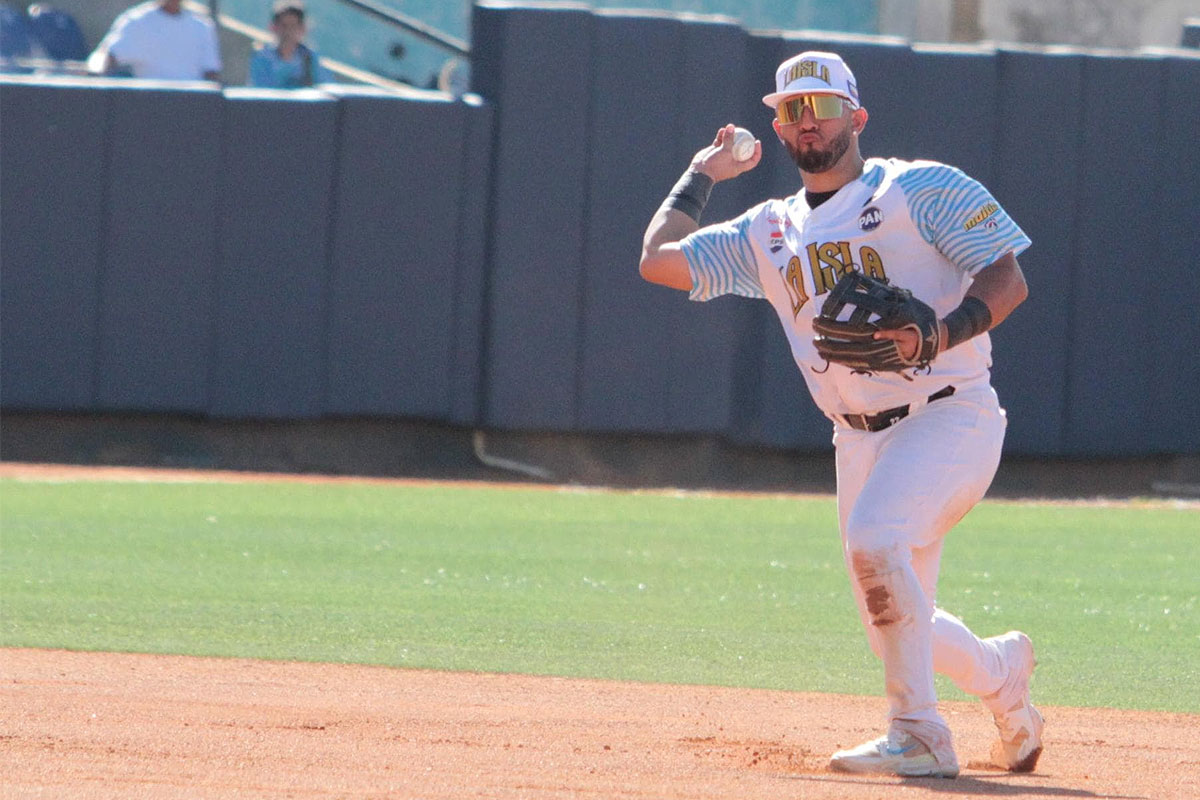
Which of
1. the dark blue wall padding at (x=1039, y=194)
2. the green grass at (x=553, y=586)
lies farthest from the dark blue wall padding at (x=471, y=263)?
the dark blue wall padding at (x=1039, y=194)

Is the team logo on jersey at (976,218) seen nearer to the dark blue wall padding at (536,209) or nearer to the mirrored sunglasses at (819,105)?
the mirrored sunglasses at (819,105)

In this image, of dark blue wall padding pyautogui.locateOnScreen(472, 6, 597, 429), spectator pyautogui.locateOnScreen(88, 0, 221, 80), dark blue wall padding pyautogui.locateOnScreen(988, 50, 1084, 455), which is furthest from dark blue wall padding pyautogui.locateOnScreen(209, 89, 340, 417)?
dark blue wall padding pyautogui.locateOnScreen(988, 50, 1084, 455)

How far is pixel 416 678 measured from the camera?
5.73m

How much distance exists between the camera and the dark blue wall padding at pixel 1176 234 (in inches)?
514

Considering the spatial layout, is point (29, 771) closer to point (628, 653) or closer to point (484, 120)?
point (628, 653)

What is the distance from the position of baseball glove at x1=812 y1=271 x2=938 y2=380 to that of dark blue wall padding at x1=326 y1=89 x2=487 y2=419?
8.75 m

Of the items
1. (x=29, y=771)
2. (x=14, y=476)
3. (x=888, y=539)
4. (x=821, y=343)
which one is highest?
(x=821, y=343)

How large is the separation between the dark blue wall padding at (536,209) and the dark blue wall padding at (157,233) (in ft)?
6.97

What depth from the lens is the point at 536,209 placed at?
502 inches

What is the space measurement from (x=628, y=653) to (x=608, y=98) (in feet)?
Answer: 23.4

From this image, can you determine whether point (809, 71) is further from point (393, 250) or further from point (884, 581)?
point (393, 250)

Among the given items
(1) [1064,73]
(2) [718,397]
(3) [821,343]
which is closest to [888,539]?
(3) [821,343]

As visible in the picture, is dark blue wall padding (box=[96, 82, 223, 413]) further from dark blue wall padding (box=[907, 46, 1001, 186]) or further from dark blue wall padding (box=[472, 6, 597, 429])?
dark blue wall padding (box=[907, 46, 1001, 186])

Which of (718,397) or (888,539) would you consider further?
(718,397)
